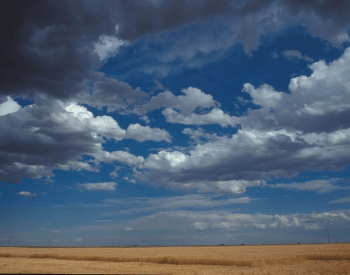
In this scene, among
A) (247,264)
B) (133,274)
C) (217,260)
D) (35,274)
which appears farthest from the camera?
(217,260)

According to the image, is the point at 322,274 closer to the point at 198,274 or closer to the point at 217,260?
the point at 198,274

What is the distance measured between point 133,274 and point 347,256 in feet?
191

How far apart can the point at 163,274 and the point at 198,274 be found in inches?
202

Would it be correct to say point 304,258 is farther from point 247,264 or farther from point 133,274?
point 133,274

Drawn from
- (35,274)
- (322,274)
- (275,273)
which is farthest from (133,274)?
(322,274)

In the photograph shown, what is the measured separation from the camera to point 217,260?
5622cm

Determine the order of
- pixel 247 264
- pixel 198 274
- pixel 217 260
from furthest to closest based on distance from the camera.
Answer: pixel 217 260, pixel 247 264, pixel 198 274

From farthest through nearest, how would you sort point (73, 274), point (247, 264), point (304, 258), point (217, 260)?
point (304, 258) < point (217, 260) < point (247, 264) < point (73, 274)

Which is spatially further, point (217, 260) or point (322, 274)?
point (217, 260)

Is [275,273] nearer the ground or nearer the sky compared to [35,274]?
nearer the ground

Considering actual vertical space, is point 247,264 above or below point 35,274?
below

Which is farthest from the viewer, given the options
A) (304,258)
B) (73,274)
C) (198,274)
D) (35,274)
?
(304,258)

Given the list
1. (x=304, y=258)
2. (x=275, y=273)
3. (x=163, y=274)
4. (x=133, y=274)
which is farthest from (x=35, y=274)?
(x=304, y=258)

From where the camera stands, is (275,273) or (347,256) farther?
(347,256)
